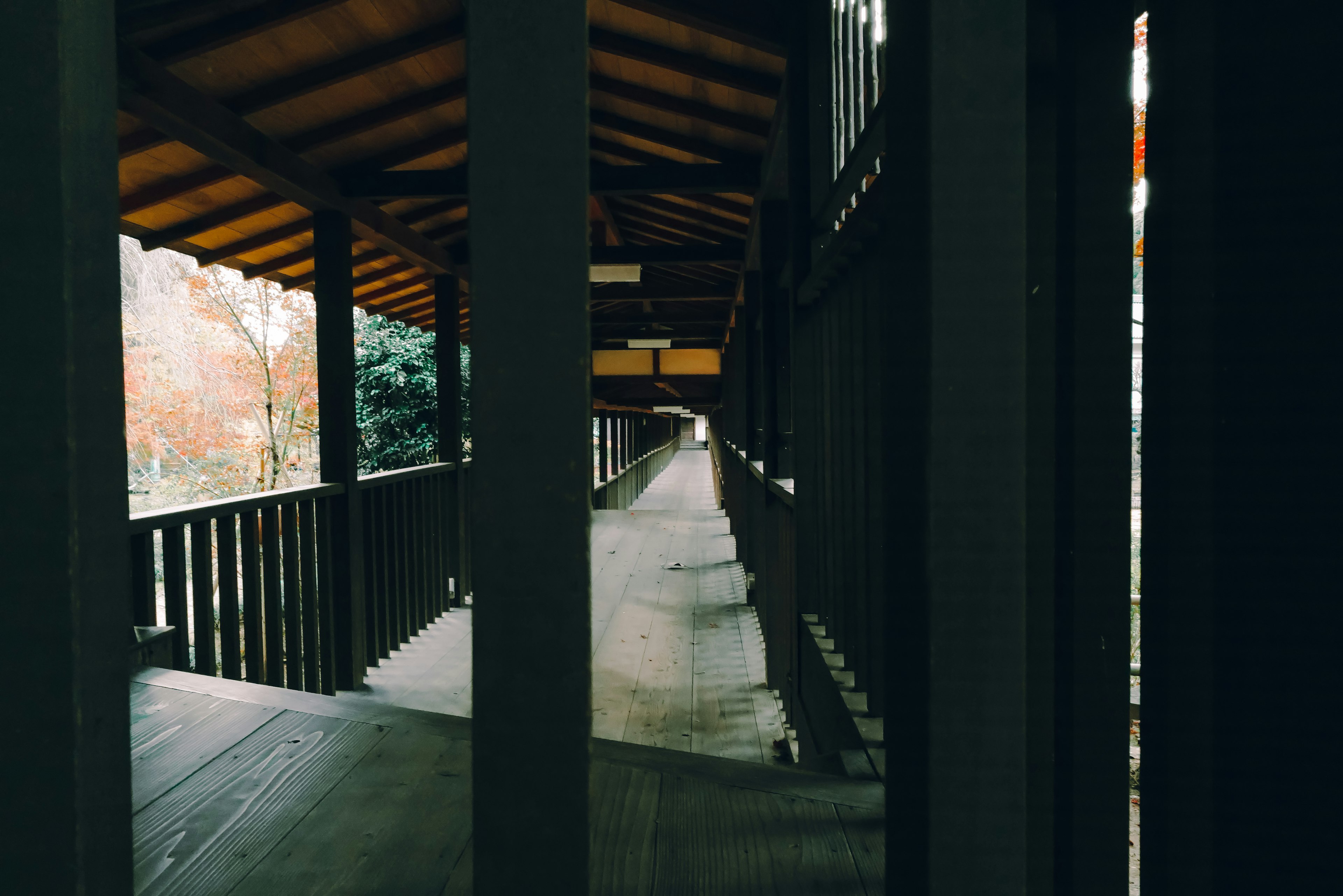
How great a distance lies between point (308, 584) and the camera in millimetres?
3564

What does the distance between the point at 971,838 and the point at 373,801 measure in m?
1.22

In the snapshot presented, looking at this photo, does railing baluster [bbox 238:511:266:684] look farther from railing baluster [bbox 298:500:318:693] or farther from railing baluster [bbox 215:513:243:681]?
railing baluster [bbox 298:500:318:693]

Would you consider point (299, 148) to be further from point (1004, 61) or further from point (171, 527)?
point (1004, 61)

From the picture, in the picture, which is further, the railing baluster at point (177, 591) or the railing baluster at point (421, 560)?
the railing baluster at point (421, 560)

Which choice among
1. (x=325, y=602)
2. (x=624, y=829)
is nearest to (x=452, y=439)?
(x=325, y=602)

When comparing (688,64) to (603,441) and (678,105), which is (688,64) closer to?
(678,105)

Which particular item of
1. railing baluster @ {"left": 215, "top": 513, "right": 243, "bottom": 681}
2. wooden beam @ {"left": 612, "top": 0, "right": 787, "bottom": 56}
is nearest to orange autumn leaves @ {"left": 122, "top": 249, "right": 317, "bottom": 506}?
railing baluster @ {"left": 215, "top": 513, "right": 243, "bottom": 681}

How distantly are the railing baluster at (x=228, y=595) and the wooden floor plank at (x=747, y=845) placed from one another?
2.34 metres

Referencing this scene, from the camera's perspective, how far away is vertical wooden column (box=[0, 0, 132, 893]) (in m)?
0.57

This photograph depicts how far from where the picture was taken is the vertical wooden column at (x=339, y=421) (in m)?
3.80

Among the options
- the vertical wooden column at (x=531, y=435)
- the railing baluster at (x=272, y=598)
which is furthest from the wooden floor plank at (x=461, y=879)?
the railing baluster at (x=272, y=598)

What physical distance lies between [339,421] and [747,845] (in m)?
3.49

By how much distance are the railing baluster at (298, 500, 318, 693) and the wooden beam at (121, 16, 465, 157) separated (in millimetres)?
1842

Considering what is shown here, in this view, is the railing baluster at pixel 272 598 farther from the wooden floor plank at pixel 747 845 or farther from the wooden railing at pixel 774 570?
the wooden floor plank at pixel 747 845
